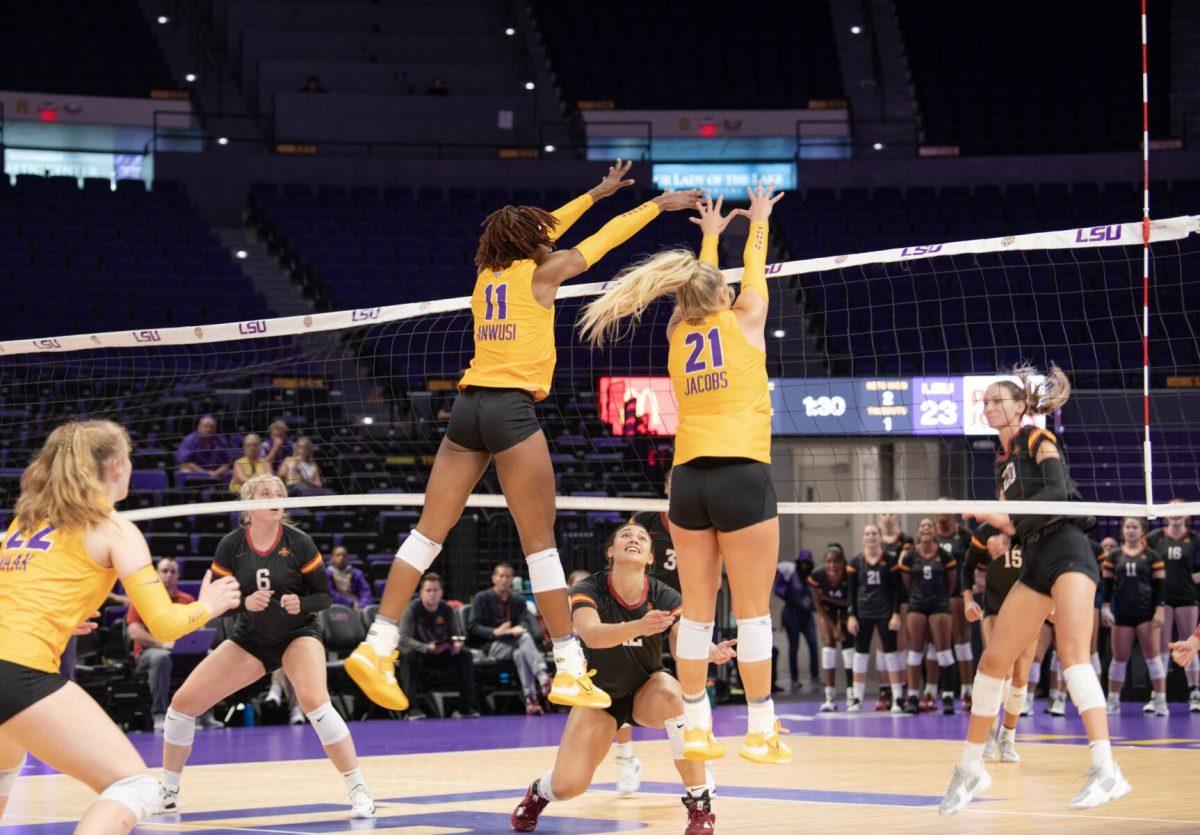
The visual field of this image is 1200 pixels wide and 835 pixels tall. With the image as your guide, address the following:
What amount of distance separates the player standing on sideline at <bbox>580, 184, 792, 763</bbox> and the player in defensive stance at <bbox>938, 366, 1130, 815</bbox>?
1.67 m

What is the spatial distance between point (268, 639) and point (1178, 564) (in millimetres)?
11589

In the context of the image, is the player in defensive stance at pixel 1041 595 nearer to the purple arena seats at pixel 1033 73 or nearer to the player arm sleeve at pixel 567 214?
the player arm sleeve at pixel 567 214

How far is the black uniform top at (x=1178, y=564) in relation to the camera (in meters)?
16.8

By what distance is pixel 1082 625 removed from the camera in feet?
25.3

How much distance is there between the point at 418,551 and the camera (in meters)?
7.07

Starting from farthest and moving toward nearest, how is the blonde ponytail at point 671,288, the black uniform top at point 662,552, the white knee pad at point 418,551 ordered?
the black uniform top at point 662,552 < the white knee pad at point 418,551 < the blonde ponytail at point 671,288

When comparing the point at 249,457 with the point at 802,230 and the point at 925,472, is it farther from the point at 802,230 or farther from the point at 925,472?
the point at 802,230

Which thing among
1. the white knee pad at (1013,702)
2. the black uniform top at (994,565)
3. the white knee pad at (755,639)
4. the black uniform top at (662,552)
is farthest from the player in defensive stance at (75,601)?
the black uniform top at (662,552)

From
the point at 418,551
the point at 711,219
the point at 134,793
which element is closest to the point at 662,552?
the point at 418,551

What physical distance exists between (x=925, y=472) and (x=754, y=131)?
A: 1155cm

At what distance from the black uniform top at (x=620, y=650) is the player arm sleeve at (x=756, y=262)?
2135mm

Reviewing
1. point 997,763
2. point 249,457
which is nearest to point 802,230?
point 249,457

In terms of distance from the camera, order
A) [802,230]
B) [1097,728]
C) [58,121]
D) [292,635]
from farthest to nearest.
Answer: [58,121]
[802,230]
[292,635]
[1097,728]

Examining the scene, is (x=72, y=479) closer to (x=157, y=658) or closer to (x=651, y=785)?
(x=651, y=785)
